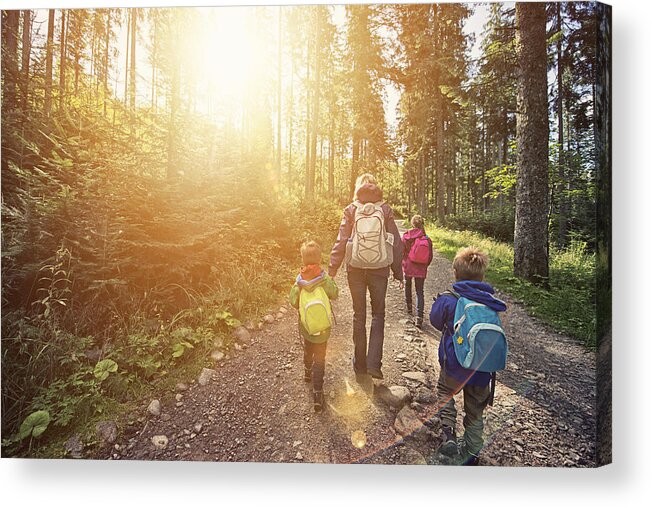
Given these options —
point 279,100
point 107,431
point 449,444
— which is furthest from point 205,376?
point 279,100

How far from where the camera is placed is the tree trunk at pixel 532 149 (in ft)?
9.96

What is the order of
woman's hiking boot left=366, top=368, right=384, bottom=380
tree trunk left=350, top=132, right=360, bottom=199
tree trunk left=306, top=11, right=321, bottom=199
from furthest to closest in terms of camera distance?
tree trunk left=306, top=11, right=321, bottom=199 < tree trunk left=350, top=132, right=360, bottom=199 < woman's hiking boot left=366, top=368, right=384, bottom=380

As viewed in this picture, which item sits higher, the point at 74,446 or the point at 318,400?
the point at 318,400

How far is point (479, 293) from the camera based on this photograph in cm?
229

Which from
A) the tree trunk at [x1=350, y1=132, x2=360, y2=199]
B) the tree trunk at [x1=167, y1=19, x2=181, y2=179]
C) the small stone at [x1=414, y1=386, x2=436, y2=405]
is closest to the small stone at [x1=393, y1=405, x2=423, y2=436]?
the small stone at [x1=414, y1=386, x2=436, y2=405]

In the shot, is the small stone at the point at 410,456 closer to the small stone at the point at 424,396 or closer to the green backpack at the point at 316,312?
the small stone at the point at 424,396

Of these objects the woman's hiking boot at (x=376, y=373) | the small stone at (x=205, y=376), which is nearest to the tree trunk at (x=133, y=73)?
the small stone at (x=205, y=376)

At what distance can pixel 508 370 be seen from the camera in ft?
9.39

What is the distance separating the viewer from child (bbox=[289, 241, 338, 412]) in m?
2.72

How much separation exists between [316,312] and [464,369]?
3.89ft

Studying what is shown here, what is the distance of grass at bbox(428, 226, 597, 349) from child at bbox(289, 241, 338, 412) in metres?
1.15

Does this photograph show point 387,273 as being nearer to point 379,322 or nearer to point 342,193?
point 379,322

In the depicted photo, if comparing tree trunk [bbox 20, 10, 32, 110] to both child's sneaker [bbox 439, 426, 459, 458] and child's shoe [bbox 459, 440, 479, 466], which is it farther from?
child's shoe [bbox 459, 440, 479, 466]

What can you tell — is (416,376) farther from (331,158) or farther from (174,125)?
(174,125)
